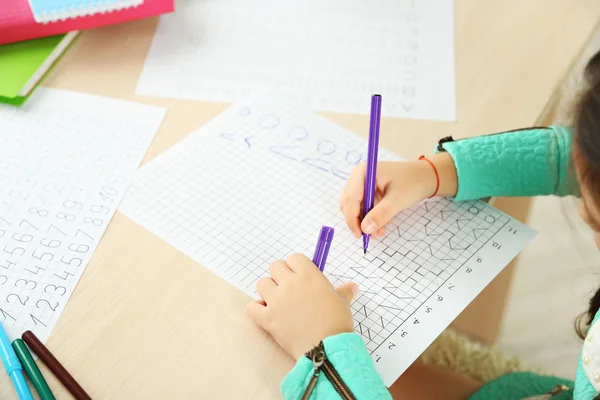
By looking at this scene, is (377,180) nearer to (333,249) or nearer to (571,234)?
(333,249)

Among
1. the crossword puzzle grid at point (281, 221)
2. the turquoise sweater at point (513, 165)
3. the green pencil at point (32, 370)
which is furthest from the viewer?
the turquoise sweater at point (513, 165)

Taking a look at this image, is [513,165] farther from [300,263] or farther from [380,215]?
[300,263]

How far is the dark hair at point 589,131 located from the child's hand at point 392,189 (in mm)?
179

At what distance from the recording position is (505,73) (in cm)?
88

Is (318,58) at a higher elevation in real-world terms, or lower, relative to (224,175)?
higher

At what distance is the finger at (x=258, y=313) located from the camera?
0.60 metres

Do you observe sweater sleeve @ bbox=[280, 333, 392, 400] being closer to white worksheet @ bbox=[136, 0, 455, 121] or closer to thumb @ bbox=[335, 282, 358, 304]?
thumb @ bbox=[335, 282, 358, 304]

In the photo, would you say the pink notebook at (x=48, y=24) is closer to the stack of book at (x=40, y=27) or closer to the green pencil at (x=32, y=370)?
the stack of book at (x=40, y=27)

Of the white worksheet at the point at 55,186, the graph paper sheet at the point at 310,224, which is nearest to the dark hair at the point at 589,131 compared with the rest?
the graph paper sheet at the point at 310,224

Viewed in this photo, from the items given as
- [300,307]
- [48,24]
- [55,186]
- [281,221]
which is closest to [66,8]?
[48,24]

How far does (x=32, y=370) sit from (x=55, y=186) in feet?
0.80

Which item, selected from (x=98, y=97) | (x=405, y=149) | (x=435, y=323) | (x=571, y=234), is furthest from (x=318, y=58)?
(x=571, y=234)

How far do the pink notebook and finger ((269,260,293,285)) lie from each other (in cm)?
48

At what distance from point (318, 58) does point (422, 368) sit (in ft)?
1.51
